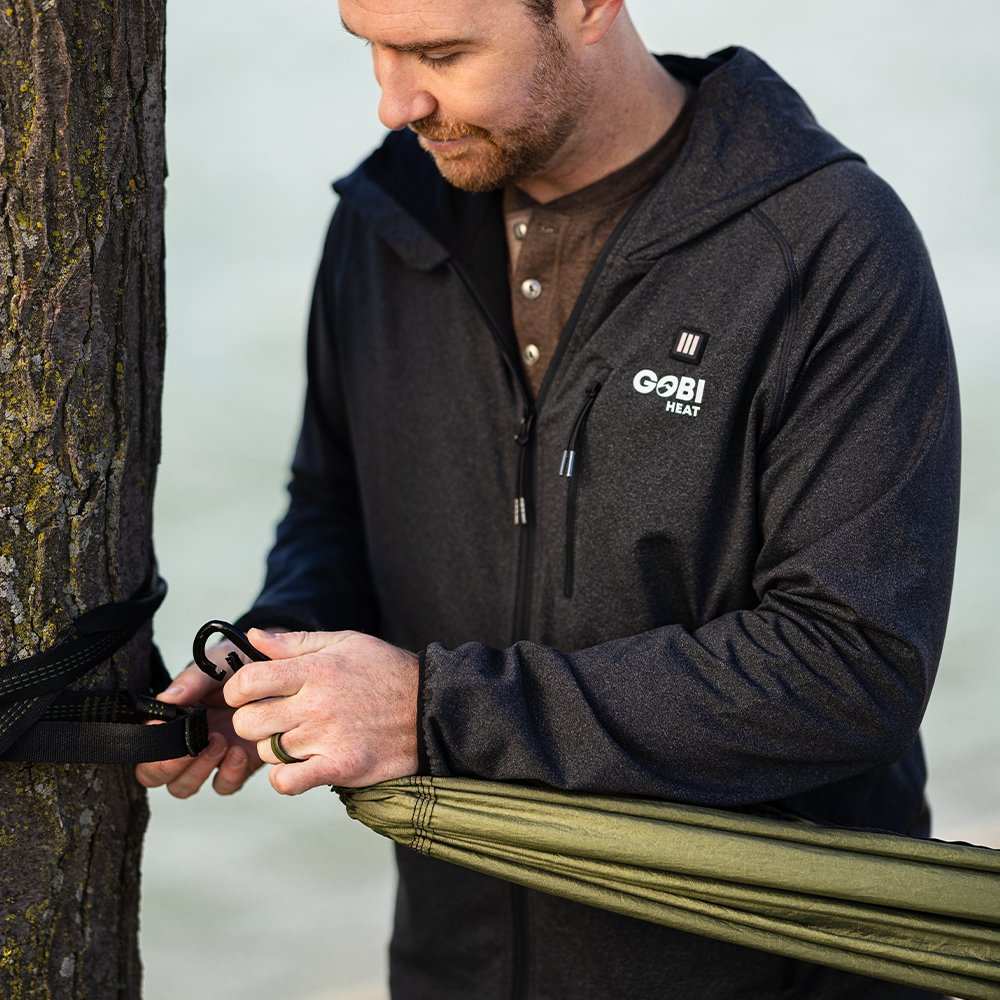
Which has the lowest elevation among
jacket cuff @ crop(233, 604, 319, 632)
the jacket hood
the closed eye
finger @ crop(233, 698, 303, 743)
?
finger @ crop(233, 698, 303, 743)

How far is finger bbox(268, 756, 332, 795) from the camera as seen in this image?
6.03 feet

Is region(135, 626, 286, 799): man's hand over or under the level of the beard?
under

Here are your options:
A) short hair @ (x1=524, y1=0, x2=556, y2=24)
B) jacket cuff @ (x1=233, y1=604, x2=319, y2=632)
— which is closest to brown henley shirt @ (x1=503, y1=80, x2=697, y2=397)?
short hair @ (x1=524, y1=0, x2=556, y2=24)

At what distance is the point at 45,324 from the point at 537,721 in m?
0.79

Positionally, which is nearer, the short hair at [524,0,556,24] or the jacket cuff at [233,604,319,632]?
the short hair at [524,0,556,24]

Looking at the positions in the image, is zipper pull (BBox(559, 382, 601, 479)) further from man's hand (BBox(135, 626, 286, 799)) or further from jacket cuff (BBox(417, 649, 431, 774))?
man's hand (BBox(135, 626, 286, 799))

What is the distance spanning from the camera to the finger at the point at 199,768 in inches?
83.2

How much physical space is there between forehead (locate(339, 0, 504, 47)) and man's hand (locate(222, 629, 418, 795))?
33.5 inches

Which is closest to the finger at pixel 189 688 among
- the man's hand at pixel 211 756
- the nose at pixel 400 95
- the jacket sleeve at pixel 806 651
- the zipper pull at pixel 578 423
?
the man's hand at pixel 211 756

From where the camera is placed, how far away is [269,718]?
1.86 m

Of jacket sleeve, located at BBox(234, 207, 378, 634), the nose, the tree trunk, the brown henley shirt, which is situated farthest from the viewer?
jacket sleeve, located at BBox(234, 207, 378, 634)

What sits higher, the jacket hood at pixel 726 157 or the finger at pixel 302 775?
the jacket hood at pixel 726 157

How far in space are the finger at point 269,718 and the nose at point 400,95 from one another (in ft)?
2.79

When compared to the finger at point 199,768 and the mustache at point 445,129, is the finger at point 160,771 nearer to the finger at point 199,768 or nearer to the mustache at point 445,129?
the finger at point 199,768
